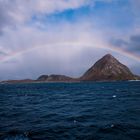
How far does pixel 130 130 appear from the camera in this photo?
26625mm

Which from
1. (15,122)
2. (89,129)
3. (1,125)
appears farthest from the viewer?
(15,122)

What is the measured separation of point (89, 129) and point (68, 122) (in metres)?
5.32

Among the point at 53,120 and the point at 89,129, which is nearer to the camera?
the point at 89,129

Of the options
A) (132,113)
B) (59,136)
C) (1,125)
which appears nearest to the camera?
(59,136)

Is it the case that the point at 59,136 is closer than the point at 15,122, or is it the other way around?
the point at 59,136

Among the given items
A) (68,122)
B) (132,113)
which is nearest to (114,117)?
(132,113)

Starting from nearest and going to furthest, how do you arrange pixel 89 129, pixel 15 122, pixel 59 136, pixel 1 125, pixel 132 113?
pixel 59 136 < pixel 89 129 < pixel 1 125 < pixel 15 122 < pixel 132 113

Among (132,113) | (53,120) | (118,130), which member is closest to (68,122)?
(53,120)

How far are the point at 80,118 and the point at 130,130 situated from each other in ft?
31.6

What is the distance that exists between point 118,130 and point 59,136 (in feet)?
20.0

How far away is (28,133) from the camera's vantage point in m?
26.5

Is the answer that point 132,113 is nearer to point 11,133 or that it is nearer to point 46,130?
point 46,130

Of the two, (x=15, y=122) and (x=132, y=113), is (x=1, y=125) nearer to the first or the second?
(x=15, y=122)

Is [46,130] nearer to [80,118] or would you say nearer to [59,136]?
[59,136]
